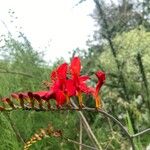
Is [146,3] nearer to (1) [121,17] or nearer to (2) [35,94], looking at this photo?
(1) [121,17]

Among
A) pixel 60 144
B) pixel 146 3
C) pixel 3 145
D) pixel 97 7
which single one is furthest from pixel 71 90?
pixel 146 3

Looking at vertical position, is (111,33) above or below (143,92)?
above

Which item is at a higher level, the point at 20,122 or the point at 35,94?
the point at 35,94

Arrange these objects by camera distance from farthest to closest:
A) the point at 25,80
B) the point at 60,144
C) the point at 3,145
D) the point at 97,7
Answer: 1. the point at 97,7
2. the point at 25,80
3. the point at 60,144
4. the point at 3,145

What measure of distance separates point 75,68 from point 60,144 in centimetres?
162

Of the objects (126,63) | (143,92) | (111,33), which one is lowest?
(143,92)

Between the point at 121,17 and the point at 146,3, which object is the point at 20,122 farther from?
the point at 146,3

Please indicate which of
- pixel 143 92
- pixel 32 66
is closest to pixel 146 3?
pixel 143 92

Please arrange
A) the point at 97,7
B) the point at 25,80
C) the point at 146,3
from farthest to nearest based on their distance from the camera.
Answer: the point at 146,3 → the point at 97,7 → the point at 25,80

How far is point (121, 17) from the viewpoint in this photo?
217 inches

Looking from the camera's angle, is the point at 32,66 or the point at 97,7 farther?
the point at 97,7

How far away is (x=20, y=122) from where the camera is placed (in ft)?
10.8

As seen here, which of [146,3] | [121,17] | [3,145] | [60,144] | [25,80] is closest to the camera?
[3,145]

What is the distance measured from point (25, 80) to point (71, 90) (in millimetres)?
2115
